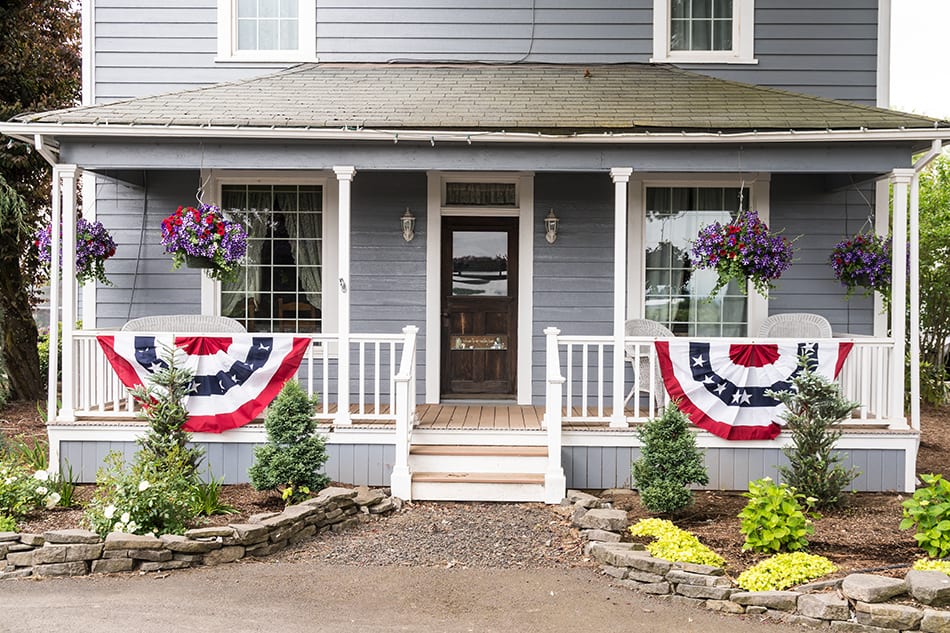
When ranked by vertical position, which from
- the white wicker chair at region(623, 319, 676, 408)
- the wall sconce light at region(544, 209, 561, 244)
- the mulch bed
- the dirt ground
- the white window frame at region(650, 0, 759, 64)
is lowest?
the dirt ground

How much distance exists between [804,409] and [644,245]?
2752 mm

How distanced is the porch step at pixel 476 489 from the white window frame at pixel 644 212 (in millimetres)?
2609

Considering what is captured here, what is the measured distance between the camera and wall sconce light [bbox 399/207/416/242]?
8.88 metres

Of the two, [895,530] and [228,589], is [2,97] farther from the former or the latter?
[895,530]

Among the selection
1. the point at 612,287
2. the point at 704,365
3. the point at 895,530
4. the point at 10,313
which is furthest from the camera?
the point at 10,313

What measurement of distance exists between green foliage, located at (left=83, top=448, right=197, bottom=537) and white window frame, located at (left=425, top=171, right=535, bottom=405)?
11.4 feet

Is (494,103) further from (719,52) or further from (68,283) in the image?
(68,283)

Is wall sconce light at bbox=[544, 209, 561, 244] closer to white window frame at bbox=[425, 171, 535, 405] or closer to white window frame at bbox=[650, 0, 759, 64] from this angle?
white window frame at bbox=[425, 171, 535, 405]

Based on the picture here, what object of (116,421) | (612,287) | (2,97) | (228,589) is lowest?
(228,589)

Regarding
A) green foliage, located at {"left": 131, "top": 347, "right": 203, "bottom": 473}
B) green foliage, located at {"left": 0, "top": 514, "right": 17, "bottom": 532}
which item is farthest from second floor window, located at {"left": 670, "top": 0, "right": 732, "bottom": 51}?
green foliage, located at {"left": 0, "top": 514, "right": 17, "bottom": 532}

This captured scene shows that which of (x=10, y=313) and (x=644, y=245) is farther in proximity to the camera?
(x=10, y=313)

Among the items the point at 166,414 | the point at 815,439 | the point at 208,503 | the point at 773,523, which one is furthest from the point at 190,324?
the point at 815,439

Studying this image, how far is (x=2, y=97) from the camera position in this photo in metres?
11.5

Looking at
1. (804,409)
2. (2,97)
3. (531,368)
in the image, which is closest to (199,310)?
(531,368)
